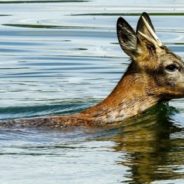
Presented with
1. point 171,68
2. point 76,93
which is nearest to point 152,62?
point 171,68

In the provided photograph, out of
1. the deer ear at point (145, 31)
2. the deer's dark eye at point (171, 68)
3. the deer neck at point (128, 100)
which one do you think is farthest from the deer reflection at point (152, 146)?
the deer ear at point (145, 31)

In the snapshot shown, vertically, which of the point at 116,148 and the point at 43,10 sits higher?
the point at 43,10

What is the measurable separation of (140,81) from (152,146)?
146 cm

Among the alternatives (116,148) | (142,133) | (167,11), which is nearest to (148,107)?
(142,133)

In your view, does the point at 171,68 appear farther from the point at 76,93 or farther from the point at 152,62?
the point at 76,93

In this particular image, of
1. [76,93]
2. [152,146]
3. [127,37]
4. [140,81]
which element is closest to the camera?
[152,146]

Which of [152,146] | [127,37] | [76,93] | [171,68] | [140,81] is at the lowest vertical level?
[152,146]

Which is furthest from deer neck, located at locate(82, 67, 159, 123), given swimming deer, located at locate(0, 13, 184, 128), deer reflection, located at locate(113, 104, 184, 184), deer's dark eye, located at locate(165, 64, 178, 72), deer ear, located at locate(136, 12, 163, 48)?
deer ear, located at locate(136, 12, 163, 48)

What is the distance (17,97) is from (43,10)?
9242mm

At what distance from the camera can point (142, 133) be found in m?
14.6

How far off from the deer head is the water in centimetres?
54

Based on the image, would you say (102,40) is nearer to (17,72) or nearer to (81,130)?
(17,72)

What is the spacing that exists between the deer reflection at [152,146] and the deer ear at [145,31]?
3.23ft

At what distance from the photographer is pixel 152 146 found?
13.6 meters
